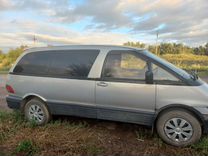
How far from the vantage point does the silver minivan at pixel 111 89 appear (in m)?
4.21

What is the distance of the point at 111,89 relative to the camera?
15.3 ft

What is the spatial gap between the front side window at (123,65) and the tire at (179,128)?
984 mm

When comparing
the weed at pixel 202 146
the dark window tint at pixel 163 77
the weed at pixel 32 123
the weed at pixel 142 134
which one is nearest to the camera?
the weed at pixel 202 146

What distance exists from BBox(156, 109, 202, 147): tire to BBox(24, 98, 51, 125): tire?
2532 mm

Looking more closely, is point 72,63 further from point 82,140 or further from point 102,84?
point 82,140

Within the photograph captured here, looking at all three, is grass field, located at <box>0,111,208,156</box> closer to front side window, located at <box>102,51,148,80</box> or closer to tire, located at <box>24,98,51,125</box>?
tire, located at <box>24,98,51,125</box>

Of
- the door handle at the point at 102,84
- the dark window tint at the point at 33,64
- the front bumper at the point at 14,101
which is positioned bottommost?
the front bumper at the point at 14,101

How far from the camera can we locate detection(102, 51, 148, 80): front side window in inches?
182

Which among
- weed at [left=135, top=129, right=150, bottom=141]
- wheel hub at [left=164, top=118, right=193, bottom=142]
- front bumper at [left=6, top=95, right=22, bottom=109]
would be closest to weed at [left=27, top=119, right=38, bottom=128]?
front bumper at [left=6, top=95, right=22, bottom=109]

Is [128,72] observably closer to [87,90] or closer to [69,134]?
[87,90]

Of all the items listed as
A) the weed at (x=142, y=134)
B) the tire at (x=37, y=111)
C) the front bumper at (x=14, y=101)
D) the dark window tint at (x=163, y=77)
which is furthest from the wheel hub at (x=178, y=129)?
the front bumper at (x=14, y=101)

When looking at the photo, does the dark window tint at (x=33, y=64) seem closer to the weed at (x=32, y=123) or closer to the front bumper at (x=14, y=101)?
the front bumper at (x=14, y=101)

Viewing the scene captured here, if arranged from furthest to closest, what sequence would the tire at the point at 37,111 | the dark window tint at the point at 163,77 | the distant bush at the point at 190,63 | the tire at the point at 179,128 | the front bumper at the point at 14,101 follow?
the distant bush at the point at 190,63 < the front bumper at the point at 14,101 < the tire at the point at 37,111 < the dark window tint at the point at 163,77 < the tire at the point at 179,128

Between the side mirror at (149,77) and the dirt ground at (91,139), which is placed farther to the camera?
the side mirror at (149,77)
